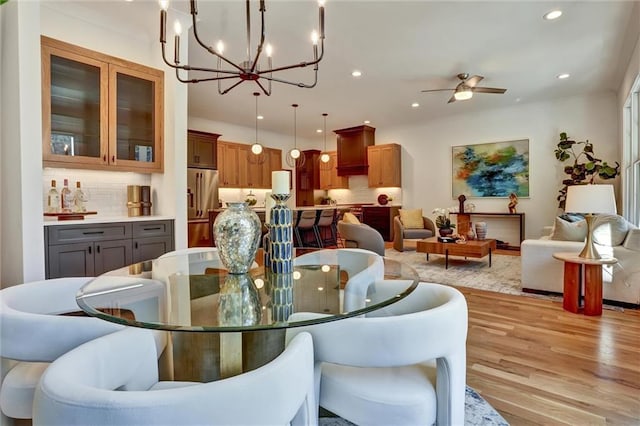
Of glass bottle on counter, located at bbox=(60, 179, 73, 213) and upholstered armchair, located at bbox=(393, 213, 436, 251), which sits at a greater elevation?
glass bottle on counter, located at bbox=(60, 179, 73, 213)

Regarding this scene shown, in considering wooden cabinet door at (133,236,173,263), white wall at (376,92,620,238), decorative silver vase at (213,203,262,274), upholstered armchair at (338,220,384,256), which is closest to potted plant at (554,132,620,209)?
white wall at (376,92,620,238)

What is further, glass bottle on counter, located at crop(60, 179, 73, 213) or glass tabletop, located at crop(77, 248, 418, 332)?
glass bottle on counter, located at crop(60, 179, 73, 213)

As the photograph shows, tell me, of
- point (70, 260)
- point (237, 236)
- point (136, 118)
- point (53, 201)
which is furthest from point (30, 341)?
point (136, 118)

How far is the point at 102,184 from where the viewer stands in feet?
11.1

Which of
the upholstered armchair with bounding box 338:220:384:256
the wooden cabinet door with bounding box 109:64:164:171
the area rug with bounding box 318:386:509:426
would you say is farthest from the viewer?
the upholstered armchair with bounding box 338:220:384:256

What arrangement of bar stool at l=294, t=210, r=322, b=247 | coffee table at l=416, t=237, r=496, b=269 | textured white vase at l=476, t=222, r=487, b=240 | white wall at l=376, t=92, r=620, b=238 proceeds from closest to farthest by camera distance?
1. coffee table at l=416, t=237, r=496, b=269
2. textured white vase at l=476, t=222, r=487, b=240
3. bar stool at l=294, t=210, r=322, b=247
4. white wall at l=376, t=92, r=620, b=238

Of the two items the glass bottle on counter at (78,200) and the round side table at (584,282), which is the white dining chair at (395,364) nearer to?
the round side table at (584,282)

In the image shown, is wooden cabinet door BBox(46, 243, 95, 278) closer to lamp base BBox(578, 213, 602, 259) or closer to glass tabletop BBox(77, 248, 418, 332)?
glass tabletop BBox(77, 248, 418, 332)

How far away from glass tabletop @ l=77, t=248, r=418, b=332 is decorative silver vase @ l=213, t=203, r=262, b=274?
0.27 feet

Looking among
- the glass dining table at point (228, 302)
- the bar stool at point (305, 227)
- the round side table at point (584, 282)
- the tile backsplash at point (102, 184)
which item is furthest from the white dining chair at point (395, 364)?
the bar stool at point (305, 227)

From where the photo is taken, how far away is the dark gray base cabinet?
105 inches

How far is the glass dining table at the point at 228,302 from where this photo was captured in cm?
112

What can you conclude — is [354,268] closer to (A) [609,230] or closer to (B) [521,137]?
(A) [609,230]

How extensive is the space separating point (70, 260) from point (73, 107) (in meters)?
1.39
